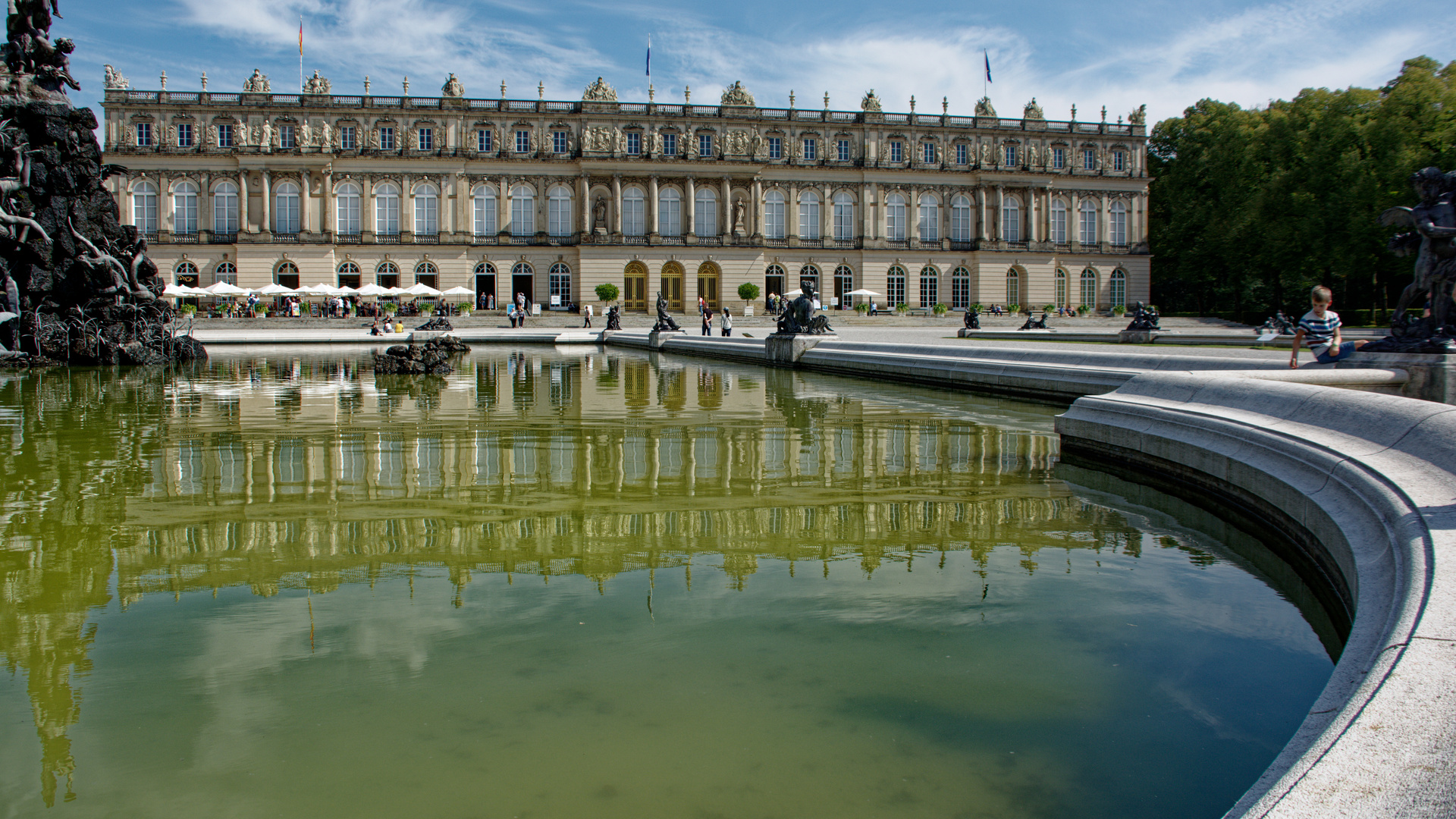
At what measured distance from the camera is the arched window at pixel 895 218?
66688 millimetres

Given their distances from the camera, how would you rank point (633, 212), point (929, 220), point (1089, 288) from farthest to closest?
point (1089, 288)
point (929, 220)
point (633, 212)

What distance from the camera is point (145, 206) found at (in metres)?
59.4

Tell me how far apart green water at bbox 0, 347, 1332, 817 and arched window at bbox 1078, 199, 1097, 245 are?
65823mm

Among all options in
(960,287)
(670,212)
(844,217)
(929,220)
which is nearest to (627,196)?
(670,212)

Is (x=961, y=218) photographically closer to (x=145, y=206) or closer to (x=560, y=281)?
(x=560, y=281)

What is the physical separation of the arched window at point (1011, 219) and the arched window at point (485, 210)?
34345 mm

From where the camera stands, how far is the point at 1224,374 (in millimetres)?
8305

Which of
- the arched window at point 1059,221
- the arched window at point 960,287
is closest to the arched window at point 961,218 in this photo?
the arched window at point 960,287

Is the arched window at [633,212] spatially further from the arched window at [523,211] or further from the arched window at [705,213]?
the arched window at [523,211]

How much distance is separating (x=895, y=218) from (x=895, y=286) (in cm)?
464

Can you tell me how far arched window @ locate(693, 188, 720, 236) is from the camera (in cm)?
6462

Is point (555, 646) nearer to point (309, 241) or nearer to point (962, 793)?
point (962, 793)

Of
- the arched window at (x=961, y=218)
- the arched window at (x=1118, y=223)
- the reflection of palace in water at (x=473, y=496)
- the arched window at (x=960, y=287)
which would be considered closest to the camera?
the reflection of palace in water at (x=473, y=496)

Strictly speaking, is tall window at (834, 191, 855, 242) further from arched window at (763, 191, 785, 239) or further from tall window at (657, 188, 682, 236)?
tall window at (657, 188, 682, 236)
